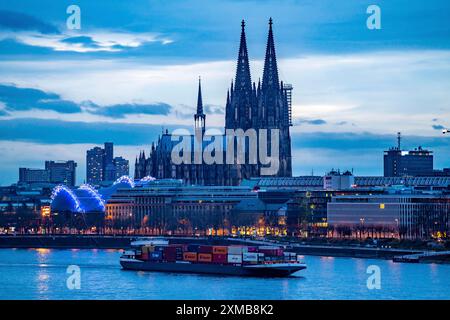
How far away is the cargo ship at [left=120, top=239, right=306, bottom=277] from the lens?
42000mm

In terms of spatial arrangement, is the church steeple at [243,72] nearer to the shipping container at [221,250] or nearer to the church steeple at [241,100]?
the church steeple at [241,100]

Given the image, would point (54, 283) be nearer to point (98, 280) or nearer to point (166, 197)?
point (98, 280)

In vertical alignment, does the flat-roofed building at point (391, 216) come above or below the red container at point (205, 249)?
above

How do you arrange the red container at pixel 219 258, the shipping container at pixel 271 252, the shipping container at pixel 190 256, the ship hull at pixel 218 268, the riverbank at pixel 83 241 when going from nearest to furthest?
the ship hull at pixel 218 268 → the shipping container at pixel 271 252 → the red container at pixel 219 258 → the shipping container at pixel 190 256 → the riverbank at pixel 83 241

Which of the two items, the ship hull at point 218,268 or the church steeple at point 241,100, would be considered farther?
the church steeple at point 241,100

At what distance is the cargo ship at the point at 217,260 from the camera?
42.0m

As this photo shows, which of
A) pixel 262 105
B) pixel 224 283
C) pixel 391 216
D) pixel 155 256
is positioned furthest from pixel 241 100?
pixel 224 283

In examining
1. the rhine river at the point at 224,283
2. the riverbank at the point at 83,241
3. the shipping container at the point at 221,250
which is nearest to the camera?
the rhine river at the point at 224,283

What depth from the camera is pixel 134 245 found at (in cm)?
5350

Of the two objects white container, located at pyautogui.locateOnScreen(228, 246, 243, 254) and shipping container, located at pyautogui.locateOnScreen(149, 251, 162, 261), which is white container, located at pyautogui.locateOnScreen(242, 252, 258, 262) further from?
shipping container, located at pyautogui.locateOnScreen(149, 251, 162, 261)

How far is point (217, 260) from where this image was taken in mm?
43656

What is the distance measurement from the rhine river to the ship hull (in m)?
0.53

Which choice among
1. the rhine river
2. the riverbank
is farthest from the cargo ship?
the riverbank

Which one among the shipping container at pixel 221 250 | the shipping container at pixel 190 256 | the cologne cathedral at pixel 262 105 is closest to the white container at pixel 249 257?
the shipping container at pixel 221 250
